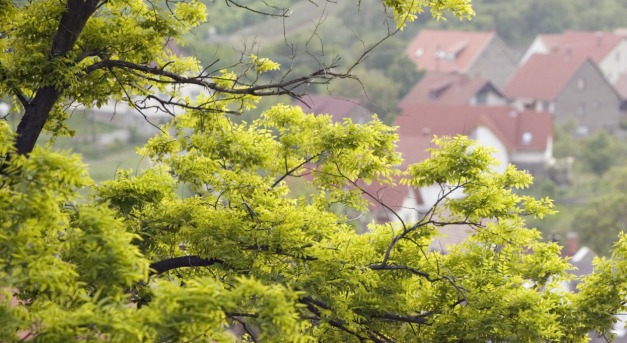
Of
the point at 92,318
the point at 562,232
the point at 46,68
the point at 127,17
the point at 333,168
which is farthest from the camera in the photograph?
the point at 562,232

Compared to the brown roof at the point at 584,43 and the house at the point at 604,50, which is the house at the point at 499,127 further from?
the house at the point at 604,50

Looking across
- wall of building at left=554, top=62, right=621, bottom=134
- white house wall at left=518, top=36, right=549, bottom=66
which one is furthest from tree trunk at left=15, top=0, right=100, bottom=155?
white house wall at left=518, top=36, right=549, bottom=66

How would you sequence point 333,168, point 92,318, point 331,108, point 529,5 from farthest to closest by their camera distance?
point 529,5 → point 331,108 → point 333,168 → point 92,318

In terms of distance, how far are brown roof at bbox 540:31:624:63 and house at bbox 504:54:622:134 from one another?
6.42 metres

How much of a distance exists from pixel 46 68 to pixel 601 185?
57.7m

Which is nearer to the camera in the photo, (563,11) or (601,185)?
(601,185)

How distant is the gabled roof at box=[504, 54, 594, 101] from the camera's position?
8638 cm

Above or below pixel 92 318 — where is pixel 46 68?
above

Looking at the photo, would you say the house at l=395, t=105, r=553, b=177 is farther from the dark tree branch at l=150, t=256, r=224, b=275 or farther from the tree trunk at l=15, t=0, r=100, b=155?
the tree trunk at l=15, t=0, r=100, b=155

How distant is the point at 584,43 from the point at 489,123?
37.8m

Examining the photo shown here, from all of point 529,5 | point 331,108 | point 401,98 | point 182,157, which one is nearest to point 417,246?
point 182,157

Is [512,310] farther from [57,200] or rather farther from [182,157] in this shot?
[57,200]

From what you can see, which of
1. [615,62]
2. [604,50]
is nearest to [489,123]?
[604,50]

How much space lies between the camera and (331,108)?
58.6 meters
